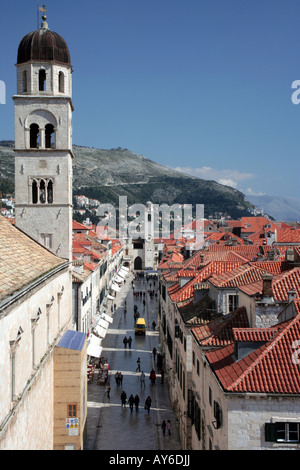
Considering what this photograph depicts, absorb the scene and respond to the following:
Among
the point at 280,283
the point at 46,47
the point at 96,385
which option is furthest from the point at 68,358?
the point at 46,47

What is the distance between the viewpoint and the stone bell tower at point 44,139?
29.8 m

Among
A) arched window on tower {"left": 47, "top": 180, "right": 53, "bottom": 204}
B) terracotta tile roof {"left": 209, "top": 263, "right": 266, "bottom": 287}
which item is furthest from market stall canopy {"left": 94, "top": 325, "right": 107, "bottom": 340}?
terracotta tile roof {"left": 209, "top": 263, "right": 266, "bottom": 287}

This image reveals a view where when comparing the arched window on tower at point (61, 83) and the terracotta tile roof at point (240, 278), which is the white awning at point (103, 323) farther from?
the arched window on tower at point (61, 83)

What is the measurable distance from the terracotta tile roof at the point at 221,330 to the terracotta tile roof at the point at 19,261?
22.6 feet

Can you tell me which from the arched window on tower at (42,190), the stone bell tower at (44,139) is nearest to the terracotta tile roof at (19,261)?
the stone bell tower at (44,139)

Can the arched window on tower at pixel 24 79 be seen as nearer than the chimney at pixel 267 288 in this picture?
No

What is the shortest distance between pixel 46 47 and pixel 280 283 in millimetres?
18170

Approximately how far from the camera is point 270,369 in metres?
15.8

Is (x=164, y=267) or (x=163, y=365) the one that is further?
(x=164, y=267)

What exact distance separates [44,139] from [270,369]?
19401 mm

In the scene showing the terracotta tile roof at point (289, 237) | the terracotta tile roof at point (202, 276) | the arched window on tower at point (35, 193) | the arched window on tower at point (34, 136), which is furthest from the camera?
the terracotta tile roof at point (289, 237)

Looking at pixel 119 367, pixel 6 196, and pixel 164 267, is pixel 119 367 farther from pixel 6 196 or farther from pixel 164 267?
pixel 6 196

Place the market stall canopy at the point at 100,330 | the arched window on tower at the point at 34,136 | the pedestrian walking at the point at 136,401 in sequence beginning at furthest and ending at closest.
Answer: the market stall canopy at the point at 100,330
the pedestrian walking at the point at 136,401
the arched window on tower at the point at 34,136
